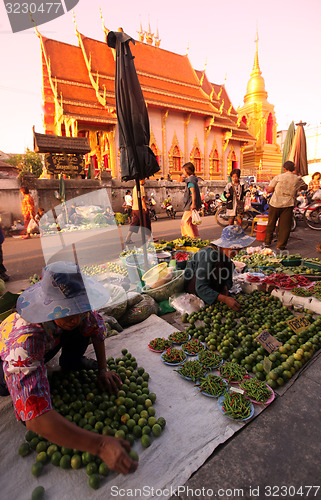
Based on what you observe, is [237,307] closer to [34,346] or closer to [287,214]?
[34,346]

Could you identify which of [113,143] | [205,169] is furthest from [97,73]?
[205,169]

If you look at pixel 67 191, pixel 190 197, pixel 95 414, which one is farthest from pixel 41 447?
pixel 67 191

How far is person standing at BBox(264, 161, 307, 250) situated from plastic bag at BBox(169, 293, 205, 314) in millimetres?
3766

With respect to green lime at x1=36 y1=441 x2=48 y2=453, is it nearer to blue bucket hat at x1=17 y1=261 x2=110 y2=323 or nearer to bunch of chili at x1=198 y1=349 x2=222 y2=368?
blue bucket hat at x1=17 y1=261 x2=110 y2=323

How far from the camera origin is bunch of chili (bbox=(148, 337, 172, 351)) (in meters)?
2.79

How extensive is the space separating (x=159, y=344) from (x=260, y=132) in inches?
1317

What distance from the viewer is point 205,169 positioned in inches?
907

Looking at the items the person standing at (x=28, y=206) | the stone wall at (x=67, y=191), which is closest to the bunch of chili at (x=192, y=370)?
the person standing at (x=28, y=206)

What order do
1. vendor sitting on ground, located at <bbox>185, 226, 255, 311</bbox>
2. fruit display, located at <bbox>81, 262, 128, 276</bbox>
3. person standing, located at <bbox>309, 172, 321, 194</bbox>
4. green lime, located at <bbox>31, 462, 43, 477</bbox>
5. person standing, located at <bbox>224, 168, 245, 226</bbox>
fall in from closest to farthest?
green lime, located at <bbox>31, 462, 43, 477</bbox>, vendor sitting on ground, located at <bbox>185, 226, 255, 311</bbox>, fruit display, located at <bbox>81, 262, 128, 276</bbox>, person standing, located at <bbox>224, 168, 245, 226</bbox>, person standing, located at <bbox>309, 172, 321, 194</bbox>

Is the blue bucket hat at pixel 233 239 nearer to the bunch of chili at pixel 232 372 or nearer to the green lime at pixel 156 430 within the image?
the bunch of chili at pixel 232 372

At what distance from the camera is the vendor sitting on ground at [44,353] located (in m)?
1.30

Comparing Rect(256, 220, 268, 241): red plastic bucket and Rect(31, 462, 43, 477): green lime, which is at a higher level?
Rect(256, 220, 268, 241): red plastic bucket

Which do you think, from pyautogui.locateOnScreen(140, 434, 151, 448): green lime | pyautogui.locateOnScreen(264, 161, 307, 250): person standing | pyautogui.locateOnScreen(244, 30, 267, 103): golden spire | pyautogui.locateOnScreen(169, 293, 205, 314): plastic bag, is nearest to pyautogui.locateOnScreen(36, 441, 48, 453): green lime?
pyautogui.locateOnScreen(140, 434, 151, 448): green lime

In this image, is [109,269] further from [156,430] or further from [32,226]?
[32,226]
